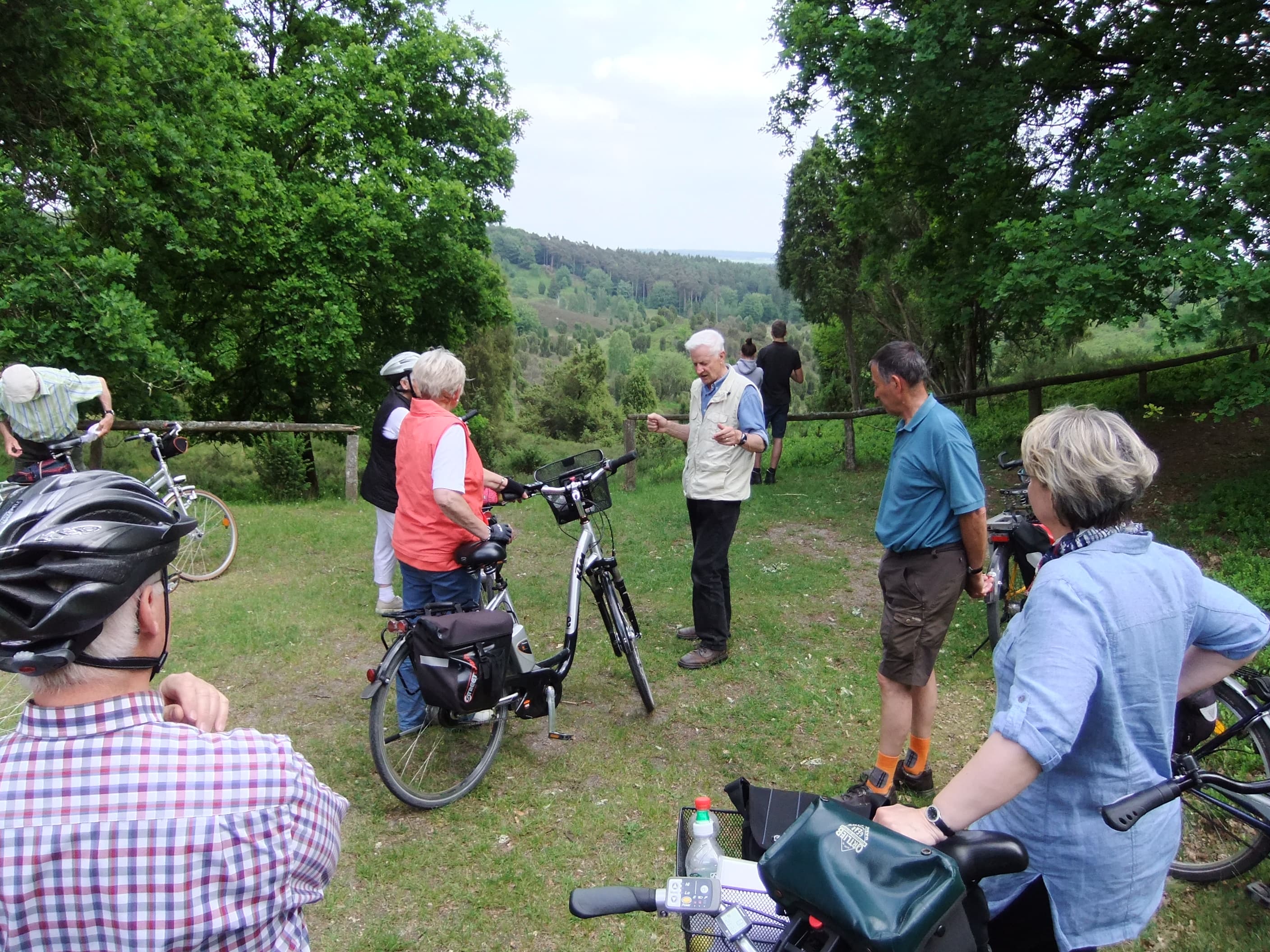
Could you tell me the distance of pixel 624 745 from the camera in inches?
170

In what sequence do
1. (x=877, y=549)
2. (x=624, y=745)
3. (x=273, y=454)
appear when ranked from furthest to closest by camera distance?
(x=273, y=454), (x=877, y=549), (x=624, y=745)

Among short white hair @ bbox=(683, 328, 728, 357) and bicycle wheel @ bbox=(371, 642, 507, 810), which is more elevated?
short white hair @ bbox=(683, 328, 728, 357)

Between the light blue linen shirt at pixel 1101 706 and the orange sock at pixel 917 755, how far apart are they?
6.39ft

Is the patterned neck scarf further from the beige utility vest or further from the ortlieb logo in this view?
the beige utility vest

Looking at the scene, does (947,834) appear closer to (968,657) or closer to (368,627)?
(968,657)

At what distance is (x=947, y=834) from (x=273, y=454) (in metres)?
Result: 15.6

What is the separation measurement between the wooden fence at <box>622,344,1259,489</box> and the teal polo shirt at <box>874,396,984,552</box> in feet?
22.9

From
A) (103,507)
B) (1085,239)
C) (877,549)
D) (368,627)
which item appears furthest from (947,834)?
(1085,239)

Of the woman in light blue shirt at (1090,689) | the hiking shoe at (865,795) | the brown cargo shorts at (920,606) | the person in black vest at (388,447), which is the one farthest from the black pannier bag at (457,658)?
the woman in light blue shirt at (1090,689)

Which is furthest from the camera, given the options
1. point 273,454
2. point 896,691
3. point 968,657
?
point 273,454

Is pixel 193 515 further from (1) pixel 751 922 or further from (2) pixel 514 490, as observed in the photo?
(1) pixel 751 922

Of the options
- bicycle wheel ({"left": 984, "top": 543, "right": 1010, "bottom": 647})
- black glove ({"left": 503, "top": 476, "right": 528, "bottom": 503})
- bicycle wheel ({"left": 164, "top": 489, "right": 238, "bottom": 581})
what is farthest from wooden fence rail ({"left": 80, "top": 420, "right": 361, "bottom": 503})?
bicycle wheel ({"left": 984, "top": 543, "right": 1010, "bottom": 647})

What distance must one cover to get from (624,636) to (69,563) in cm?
338

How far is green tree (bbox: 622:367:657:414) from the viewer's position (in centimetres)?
6694
